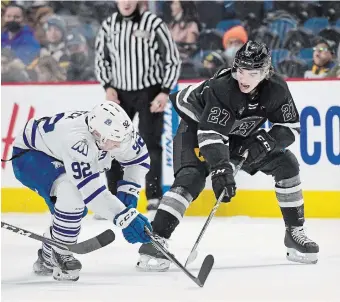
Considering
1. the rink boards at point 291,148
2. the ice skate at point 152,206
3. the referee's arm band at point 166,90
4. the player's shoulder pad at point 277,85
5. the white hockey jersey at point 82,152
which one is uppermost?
the player's shoulder pad at point 277,85

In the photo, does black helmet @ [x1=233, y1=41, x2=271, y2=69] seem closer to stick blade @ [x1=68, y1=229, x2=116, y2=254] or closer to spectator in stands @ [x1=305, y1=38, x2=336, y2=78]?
stick blade @ [x1=68, y1=229, x2=116, y2=254]

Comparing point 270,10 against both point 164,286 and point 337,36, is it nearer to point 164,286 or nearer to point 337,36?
point 337,36

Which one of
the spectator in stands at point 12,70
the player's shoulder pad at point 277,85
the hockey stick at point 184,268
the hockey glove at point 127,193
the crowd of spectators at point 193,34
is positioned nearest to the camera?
the hockey stick at point 184,268

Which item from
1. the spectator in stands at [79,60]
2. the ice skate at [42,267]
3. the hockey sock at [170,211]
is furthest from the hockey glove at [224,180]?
the spectator in stands at [79,60]

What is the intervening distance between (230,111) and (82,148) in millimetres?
756

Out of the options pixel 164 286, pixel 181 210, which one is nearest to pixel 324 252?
pixel 181 210

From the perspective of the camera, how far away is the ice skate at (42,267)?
3801 mm

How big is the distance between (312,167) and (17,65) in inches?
81.9

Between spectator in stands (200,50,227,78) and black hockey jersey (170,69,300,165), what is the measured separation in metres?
1.82

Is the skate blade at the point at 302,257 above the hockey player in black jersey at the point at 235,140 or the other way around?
the other way around

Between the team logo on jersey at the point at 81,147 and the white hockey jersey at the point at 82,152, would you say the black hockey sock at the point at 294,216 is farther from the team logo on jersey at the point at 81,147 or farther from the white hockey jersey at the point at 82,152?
the team logo on jersey at the point at 81,147

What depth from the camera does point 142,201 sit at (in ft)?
19.0

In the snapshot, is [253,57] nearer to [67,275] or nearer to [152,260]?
[152,260]

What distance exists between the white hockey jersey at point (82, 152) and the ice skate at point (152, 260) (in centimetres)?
32
